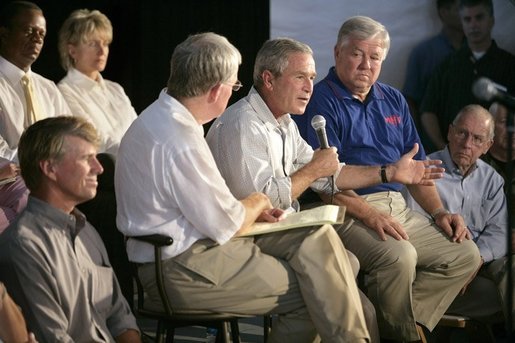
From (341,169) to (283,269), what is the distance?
77 centimetres

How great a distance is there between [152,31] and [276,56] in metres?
2.38

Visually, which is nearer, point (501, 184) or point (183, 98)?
point (183, 98)

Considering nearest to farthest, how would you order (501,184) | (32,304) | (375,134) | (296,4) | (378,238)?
(32,304), (378,238), (375,134), (501,184), (296,4)

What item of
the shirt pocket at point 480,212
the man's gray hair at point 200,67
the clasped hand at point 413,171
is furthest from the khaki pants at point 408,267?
the man's gray hair at point 200,67

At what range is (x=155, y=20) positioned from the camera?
625 centimetres

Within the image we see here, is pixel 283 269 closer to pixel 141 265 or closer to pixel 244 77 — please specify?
pixel 141 265

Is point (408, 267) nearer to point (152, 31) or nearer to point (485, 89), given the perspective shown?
point (485, 89)

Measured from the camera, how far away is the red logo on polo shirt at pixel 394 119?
14.8 feet

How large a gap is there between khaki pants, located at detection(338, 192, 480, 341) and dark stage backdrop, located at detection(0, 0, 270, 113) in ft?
6.64

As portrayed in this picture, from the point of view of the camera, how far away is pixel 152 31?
247 inches

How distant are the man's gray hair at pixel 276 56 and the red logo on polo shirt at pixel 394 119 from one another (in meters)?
0.62

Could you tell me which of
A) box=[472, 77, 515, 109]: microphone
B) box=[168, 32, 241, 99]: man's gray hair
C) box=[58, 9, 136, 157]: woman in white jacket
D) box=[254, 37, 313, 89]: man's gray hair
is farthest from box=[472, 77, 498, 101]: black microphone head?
box=[58, 9, 136, 157]: woman in white jacket

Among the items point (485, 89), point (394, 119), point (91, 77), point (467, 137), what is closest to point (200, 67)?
point (485, 89)

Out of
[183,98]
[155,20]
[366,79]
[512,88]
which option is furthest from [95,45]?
[512,88]
